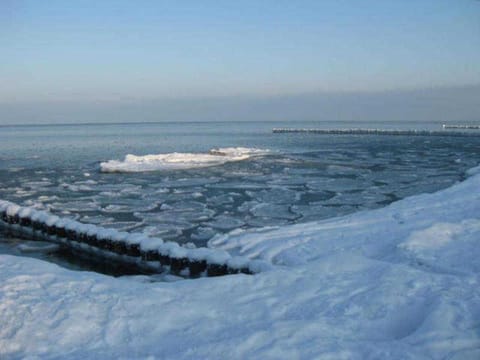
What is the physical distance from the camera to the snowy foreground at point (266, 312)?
2.95 m

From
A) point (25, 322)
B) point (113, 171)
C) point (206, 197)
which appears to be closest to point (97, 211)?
point (206, 197)

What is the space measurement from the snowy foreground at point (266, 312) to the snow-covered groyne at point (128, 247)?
3.60 feet

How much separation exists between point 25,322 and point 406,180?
42.0 feet

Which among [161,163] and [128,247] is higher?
[161,163]

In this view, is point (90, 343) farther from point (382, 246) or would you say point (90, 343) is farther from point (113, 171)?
point (113, 171)

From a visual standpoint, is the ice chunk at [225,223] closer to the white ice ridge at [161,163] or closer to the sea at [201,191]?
the sea at [201,191]

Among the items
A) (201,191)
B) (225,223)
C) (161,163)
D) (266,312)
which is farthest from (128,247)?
(161,163)

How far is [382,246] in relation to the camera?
223 inches

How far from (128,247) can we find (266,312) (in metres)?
3.67

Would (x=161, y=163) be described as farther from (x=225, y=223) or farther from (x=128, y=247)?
(x=128, y=247)

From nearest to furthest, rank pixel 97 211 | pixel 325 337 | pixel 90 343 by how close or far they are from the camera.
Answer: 1. pixel 325 337
2. pixel 90 343
3. pixel 97 211

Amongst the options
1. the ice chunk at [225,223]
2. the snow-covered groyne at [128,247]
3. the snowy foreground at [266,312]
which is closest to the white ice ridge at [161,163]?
the snow-covered groyne at [128,247]

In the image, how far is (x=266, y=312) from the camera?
11.5 feet

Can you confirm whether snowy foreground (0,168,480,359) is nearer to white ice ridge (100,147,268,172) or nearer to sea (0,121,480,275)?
sea (0,121,480,275)
